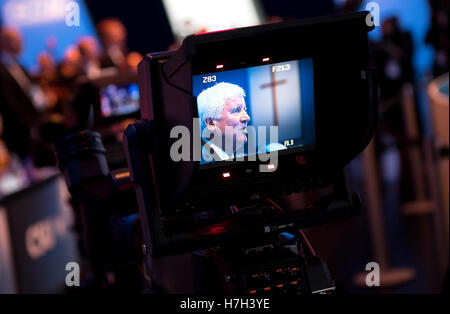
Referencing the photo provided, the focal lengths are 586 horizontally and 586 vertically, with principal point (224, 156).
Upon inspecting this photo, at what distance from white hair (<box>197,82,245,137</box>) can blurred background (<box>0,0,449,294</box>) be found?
1.36ft

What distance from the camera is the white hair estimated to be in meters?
1.28

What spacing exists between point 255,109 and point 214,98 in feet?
0.34

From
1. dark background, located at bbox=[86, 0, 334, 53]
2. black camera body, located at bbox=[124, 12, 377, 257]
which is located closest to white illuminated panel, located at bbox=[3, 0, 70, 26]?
dark background, located at bbox=[86, 0, 334, 53]

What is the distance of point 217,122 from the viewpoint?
130 centimetres

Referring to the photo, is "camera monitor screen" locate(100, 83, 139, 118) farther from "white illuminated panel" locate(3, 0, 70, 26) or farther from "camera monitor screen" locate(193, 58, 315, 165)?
"white illuminated panel" locate(3, 0, 70, 26)

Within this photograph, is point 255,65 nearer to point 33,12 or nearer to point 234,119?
point 234,119

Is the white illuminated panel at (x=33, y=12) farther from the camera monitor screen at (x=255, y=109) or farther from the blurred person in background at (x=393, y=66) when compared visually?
the camera monitor screen at (x=255, y=109)

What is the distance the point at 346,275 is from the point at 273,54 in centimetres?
A: 264

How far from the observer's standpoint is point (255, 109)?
1332mm

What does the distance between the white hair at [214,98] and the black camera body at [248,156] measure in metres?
0.03

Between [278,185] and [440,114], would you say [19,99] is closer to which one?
[440,114]

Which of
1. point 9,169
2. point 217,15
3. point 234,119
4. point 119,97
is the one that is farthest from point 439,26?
point 9,169

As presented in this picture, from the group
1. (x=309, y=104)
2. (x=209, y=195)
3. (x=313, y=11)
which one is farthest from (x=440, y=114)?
(x=313, y=11)
